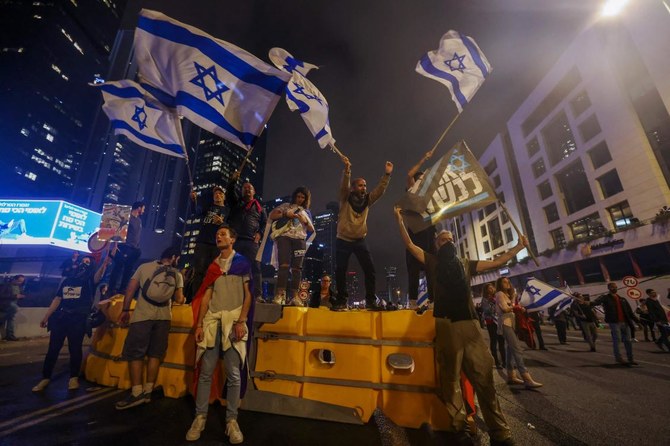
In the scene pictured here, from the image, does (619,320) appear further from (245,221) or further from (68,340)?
(68,340)

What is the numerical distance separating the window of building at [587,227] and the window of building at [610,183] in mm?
2592

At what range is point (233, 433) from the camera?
9.84 ft

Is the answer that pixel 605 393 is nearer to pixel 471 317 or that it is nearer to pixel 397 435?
pixel 471 317

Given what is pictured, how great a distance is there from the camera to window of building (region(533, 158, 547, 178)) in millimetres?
39391

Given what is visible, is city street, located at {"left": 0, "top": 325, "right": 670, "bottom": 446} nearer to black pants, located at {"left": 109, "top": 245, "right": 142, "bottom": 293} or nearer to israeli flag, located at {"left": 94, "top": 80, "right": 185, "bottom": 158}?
black pants, located at {"left": 109, "top": 245, "right": 142, "bottom": 293}

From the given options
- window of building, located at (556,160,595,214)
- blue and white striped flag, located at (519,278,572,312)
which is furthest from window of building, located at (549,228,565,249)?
blue and white striped flag, located at (519,278,572,312)

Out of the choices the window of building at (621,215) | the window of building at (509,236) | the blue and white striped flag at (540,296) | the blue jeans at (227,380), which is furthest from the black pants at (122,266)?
the window of building at (509,236)

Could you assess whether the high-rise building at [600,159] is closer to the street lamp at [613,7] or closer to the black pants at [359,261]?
the street lamp at [613,7]

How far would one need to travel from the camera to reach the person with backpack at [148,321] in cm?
408

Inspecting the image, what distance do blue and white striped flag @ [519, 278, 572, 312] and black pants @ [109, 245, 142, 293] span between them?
46.2ft

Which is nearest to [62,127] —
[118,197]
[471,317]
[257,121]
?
[118,197]

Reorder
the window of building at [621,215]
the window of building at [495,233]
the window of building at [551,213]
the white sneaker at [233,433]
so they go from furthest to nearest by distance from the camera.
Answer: the window of building at [495,233] → the window of building at [551,213] → the window of building at [621,215] → the white sneaker at [233,433]

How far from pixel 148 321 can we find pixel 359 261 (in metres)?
3.65

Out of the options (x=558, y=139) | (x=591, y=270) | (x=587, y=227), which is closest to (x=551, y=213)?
(x=587, y=227)
